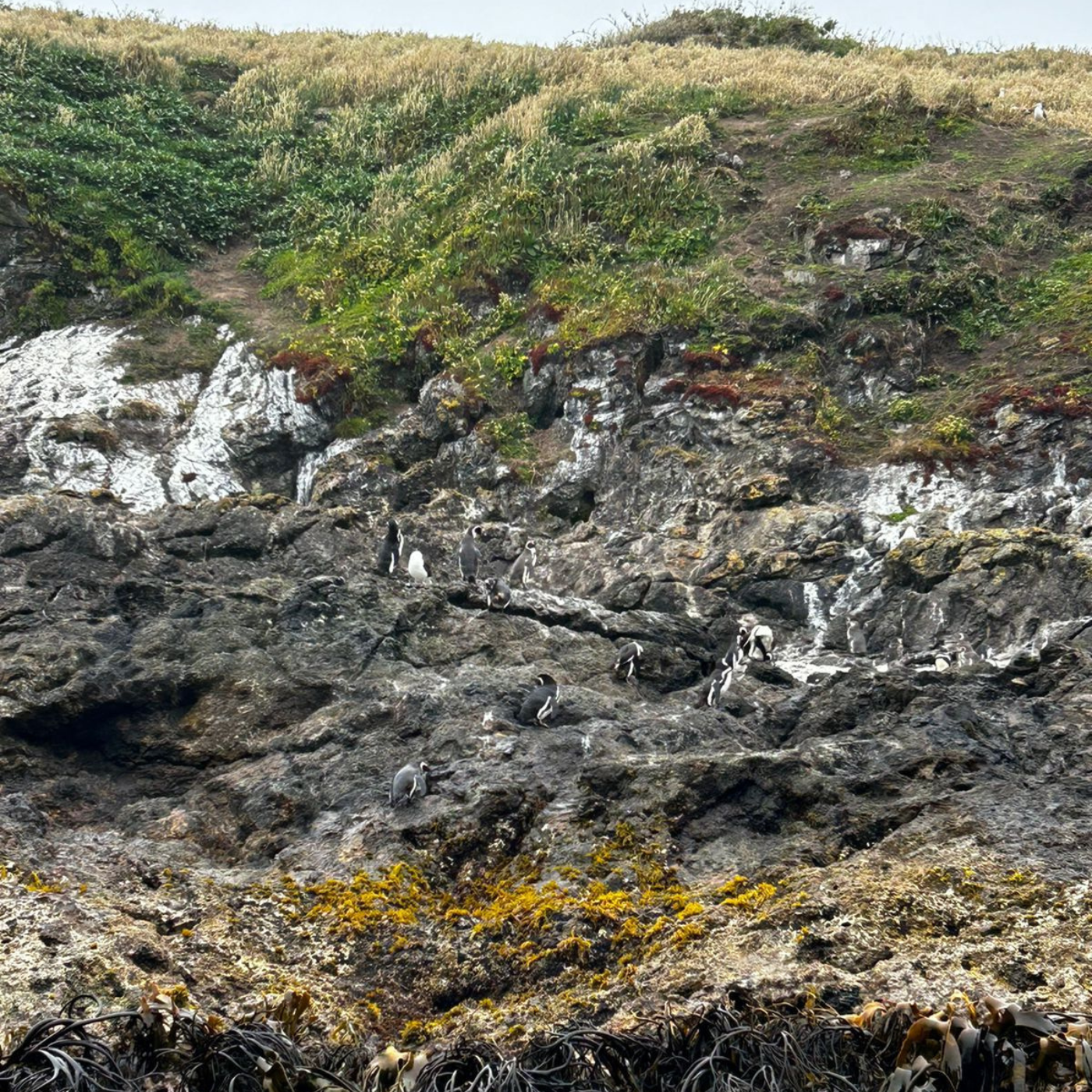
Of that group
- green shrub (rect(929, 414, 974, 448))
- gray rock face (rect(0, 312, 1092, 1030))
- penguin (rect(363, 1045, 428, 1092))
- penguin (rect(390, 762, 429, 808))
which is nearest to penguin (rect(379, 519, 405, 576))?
gray rock face (rect(0, 312, 1092, 1030))

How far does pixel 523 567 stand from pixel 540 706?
6084 mm

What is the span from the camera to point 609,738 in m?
11.8

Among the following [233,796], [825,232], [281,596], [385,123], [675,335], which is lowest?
[233,796]

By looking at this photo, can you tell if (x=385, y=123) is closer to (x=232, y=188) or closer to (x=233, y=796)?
(x=232, y=188)

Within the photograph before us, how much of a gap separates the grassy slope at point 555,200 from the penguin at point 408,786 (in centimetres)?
1251

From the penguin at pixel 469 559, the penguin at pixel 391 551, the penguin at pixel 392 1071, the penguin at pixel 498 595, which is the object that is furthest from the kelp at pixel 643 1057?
the penguin at pixel 469 559

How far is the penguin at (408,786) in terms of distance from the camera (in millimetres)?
10727

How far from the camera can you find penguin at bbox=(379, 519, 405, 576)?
15.9 meters

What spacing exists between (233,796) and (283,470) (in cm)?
1289

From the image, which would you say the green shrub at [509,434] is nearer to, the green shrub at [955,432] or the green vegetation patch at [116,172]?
the green shrub at [955,432]

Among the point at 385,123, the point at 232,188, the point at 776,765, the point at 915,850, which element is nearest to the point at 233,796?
the point at 776,765

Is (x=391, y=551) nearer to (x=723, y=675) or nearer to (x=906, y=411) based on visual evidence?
(x=723, y=675)

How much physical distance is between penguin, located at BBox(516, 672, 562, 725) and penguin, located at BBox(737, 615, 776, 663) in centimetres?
347

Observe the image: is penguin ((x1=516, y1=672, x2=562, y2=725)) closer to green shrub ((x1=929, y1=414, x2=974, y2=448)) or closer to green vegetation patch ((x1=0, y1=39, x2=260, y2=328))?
green shrub ((x1=929, y1=414, x2=974, y2=448))
